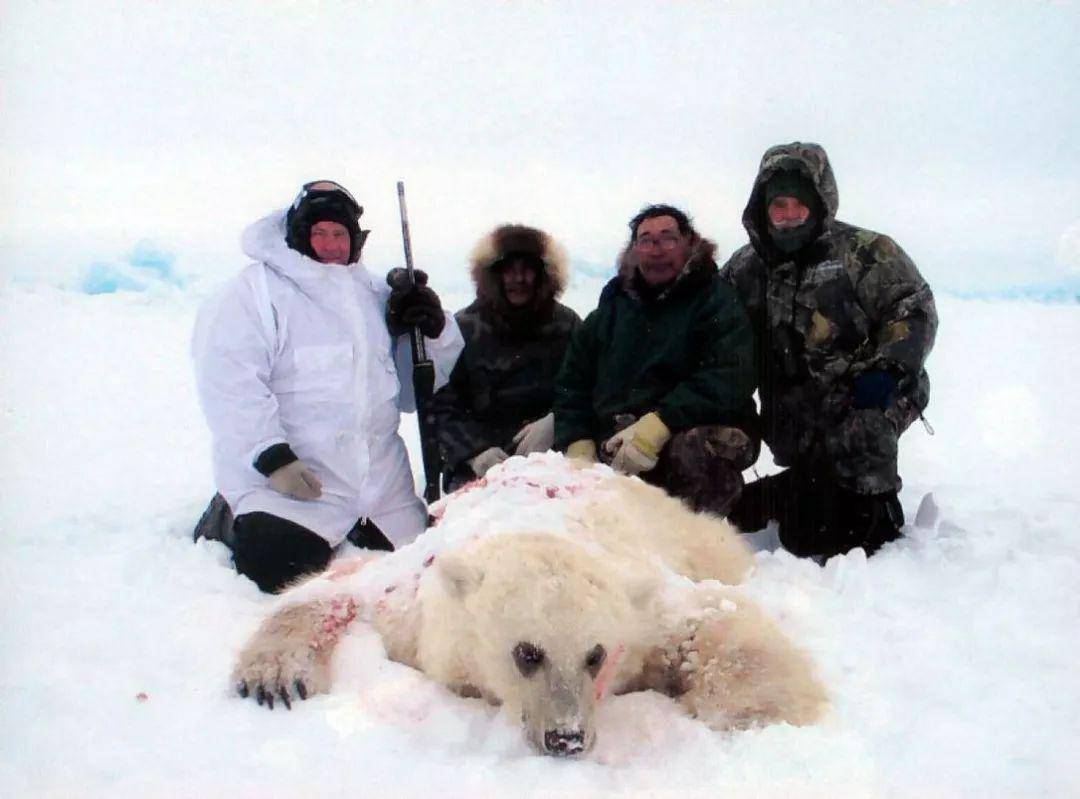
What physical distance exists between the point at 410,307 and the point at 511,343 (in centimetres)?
79

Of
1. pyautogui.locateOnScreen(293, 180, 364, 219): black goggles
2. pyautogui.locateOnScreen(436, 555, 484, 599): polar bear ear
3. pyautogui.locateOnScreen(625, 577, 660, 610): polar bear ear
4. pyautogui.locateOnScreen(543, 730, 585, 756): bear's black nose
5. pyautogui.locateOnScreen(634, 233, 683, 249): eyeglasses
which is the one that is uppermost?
pyautogui.locateOnScreen(293, 180, 364, 219): black goggles

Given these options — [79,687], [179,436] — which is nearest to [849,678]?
[79,687]

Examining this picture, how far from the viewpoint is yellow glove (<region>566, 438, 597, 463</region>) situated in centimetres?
444

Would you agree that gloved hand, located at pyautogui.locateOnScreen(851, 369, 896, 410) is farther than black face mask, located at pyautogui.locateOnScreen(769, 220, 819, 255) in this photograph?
No

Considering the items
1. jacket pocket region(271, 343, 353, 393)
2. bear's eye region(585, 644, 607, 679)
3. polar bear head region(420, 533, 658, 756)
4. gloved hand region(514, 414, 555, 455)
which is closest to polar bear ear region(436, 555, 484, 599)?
polar bear head region(420, 533, 658, 756)

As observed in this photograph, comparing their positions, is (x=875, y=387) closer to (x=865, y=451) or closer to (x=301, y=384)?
(x=865, y=451)

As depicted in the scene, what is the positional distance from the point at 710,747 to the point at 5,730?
6.63 feet

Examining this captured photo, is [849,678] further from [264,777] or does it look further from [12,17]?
[12,17]

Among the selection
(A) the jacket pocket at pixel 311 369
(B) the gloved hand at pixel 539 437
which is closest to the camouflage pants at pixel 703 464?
(B) the gloved hand at pixel 539 437

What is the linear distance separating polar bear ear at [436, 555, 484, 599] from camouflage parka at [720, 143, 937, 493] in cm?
242

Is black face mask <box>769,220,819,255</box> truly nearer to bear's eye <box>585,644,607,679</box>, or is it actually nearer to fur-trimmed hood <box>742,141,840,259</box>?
fur-trimmed hood <box>742,141,840,259</box>

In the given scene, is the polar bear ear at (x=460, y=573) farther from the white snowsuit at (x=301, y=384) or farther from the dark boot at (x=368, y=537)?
the dark boot at (x=368, y=537)

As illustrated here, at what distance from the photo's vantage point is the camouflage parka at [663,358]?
425cm

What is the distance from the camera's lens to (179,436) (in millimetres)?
7070
